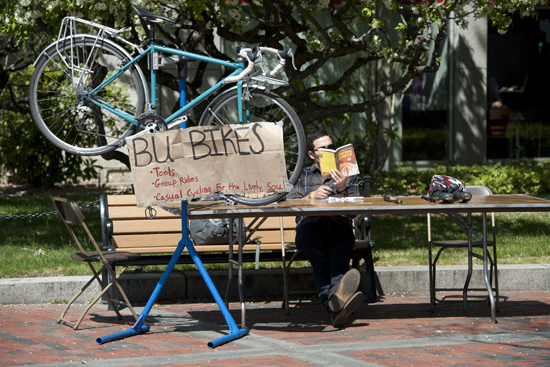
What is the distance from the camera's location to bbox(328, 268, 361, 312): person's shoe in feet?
17.3

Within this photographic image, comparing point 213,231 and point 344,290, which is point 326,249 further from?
point 213,231

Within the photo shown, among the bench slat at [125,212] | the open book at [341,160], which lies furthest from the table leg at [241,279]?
the bench slat at [125,212]

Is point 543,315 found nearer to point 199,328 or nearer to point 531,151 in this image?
point 199,328

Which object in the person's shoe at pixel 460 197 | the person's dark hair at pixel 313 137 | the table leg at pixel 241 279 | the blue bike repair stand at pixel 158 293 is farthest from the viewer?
the person's dark hair at pixel 313 137

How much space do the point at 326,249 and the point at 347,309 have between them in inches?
27.6

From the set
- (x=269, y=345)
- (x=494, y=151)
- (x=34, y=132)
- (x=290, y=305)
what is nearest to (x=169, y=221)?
(x=290, y=305)

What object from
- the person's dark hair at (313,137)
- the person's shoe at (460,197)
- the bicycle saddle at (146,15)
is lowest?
the person's shoe at (460,197)

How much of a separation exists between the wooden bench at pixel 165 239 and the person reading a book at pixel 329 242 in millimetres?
352

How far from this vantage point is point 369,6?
26.6 ft

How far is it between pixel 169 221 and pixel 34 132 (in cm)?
782

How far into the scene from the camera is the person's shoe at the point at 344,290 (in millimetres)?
5273

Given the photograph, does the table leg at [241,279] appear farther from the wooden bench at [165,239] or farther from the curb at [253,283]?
the curb at [253,283]

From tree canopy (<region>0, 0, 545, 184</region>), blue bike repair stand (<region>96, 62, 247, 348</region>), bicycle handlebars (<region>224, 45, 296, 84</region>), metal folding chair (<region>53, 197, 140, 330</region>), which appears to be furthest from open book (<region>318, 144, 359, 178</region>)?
tree canopy (<region>0, 0, 545, 184</region>)

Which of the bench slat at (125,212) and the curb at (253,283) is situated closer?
the curb at (253,283)
